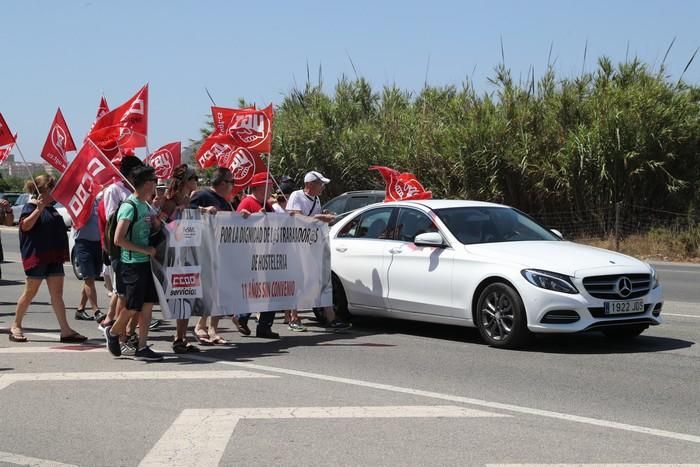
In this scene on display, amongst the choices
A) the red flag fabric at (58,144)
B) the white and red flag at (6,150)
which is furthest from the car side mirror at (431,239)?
the white and red flag at (6,150)

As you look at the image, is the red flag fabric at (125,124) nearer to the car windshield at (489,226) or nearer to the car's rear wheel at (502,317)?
the car windshield at (489,226)

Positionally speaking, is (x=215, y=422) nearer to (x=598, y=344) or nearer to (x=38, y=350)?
(x=38, y=350)

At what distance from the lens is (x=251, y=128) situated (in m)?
12.7

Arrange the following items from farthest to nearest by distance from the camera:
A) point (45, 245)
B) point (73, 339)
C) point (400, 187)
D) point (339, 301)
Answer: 1. point (400, 187)
2. point (339, 301)
3. point (73, 339)
4. point (45, 245)

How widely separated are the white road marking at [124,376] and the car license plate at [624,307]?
3268mm

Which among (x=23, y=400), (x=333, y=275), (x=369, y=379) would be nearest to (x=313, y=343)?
(x=333, y=275)

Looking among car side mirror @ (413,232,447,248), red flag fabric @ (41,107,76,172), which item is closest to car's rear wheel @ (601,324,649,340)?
car side mirror @ (413,232,447,248)

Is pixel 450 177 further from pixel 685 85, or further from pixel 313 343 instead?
pixel 313 343

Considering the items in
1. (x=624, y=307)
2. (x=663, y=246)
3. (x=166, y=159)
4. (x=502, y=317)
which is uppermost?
(x=166, y=159)

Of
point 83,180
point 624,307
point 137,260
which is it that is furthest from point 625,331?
point 83,180

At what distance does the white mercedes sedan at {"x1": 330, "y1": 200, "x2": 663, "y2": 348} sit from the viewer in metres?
9.80

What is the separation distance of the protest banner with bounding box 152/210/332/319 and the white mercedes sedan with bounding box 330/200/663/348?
1.64ft

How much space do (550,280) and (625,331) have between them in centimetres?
139

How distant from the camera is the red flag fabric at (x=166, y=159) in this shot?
17594 millimetres
